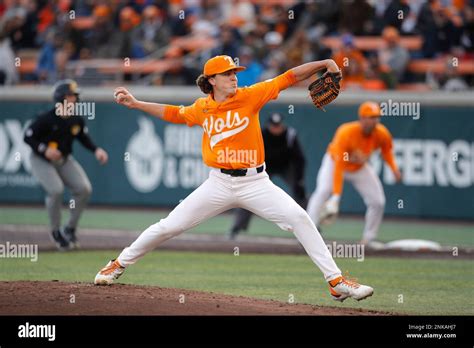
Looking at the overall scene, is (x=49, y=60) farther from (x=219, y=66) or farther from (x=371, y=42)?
(x=219, y=66)

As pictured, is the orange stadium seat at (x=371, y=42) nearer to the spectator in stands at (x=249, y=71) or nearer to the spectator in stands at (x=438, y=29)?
the spectator in stands at (x=438, y=29)

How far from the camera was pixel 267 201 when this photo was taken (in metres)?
9.34

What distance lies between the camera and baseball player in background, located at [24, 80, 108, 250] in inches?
571

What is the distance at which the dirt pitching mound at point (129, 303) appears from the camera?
28.5 feet

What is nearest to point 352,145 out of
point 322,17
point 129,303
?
point 129,303

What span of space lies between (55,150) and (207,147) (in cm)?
539

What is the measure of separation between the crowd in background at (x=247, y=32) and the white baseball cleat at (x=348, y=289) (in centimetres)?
1059

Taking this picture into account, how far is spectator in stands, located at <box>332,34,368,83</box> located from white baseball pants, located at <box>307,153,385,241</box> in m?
4.59

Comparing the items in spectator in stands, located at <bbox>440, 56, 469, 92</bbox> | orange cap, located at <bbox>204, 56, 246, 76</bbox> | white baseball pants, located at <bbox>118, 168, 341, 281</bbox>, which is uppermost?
spectator in stands, located at <bbox>440, 56, 469, 92</bbox>

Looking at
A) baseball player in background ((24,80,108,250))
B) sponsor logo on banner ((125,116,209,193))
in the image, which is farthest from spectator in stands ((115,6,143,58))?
baseball player in background ((24,80,108,250))

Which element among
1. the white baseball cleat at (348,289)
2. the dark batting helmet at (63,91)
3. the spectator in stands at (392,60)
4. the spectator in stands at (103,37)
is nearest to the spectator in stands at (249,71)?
the spectator in stands at (392,60)

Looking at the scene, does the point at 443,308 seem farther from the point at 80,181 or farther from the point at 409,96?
the point at 409,96

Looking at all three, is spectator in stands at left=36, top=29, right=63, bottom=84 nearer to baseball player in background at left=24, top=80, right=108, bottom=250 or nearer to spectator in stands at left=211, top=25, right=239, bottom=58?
spectator in stands at left=211, top=25, right=239, bottom=58

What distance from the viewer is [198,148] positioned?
805 inches
